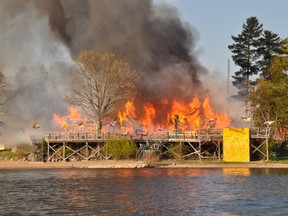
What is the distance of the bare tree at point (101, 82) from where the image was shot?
286ft

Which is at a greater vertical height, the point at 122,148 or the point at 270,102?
the point at 270,102

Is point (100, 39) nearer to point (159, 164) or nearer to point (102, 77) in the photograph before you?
point (102, 77)

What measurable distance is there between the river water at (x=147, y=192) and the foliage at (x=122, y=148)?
10565 mm

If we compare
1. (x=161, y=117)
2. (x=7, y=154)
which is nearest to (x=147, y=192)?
(x=7, y=154)

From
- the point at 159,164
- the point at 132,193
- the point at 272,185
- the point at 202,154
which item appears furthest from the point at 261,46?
the point at 132,193

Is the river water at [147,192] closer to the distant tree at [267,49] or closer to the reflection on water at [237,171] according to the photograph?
the reflection on water at [237,171]

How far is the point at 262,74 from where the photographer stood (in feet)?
346

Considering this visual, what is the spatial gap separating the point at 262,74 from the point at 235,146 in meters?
32.4

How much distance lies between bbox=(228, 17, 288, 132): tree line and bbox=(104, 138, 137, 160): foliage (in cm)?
2208

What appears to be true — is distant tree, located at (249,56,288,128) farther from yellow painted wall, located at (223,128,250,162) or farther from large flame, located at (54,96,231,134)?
yellow painted wall, located at (223,128,250,162)

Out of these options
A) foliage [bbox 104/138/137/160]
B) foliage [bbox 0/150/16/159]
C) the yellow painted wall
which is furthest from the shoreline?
foliage [bbox 0/150/16/159]

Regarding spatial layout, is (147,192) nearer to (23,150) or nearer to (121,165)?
(121,165)

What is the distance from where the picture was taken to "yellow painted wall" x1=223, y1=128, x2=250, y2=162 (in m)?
75.9

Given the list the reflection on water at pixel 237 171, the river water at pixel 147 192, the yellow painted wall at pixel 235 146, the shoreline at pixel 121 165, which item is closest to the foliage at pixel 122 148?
the shoreline at pixel 121 165
